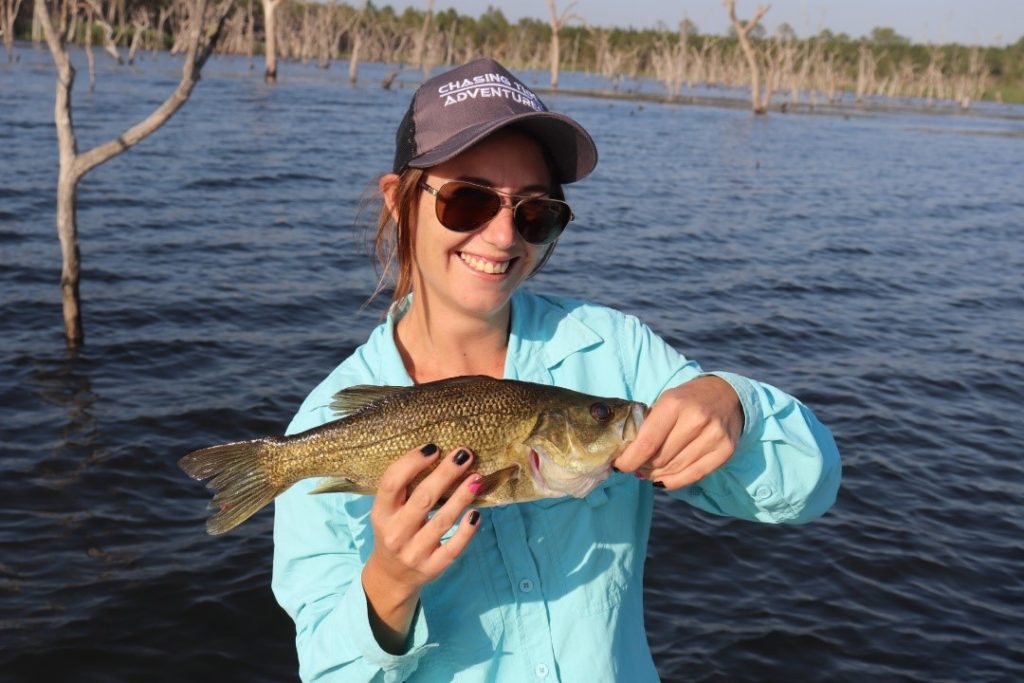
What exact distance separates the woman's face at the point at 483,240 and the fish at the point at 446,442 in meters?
0.30

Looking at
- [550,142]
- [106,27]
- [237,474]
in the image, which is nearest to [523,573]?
[237,474]

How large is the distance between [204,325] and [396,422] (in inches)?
432

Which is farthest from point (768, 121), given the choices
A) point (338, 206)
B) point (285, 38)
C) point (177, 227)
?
point (285, 38)

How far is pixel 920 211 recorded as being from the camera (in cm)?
2684

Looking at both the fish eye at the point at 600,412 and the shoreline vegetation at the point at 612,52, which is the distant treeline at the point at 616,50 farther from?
the fish eye at the point at 600,412

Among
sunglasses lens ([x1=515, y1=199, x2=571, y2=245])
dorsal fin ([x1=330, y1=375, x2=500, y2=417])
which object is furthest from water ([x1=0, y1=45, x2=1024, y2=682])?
dorsal fin ([x1=330, y1=375, x2=500, y2=417])

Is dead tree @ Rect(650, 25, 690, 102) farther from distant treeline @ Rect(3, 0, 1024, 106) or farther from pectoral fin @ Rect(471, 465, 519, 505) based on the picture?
pectoral fin @ Rect(471, 465, 519, 505)

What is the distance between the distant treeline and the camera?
9194 cm

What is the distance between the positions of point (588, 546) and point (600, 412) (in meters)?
0.42

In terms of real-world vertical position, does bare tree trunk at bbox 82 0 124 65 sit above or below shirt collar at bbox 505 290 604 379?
above

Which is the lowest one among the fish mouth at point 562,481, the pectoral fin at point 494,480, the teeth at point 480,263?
the fish mouth at point 562,481

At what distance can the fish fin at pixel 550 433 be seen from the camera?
8.59ft

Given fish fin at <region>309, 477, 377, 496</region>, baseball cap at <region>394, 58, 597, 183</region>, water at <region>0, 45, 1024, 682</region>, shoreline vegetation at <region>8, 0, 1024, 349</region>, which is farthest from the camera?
shoreline vegetation at <region>8, 0, 1024, 349</region>

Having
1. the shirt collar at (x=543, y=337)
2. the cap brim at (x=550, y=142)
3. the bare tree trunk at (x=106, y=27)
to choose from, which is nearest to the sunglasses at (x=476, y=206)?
the cap brim at (x=550, y=142)
